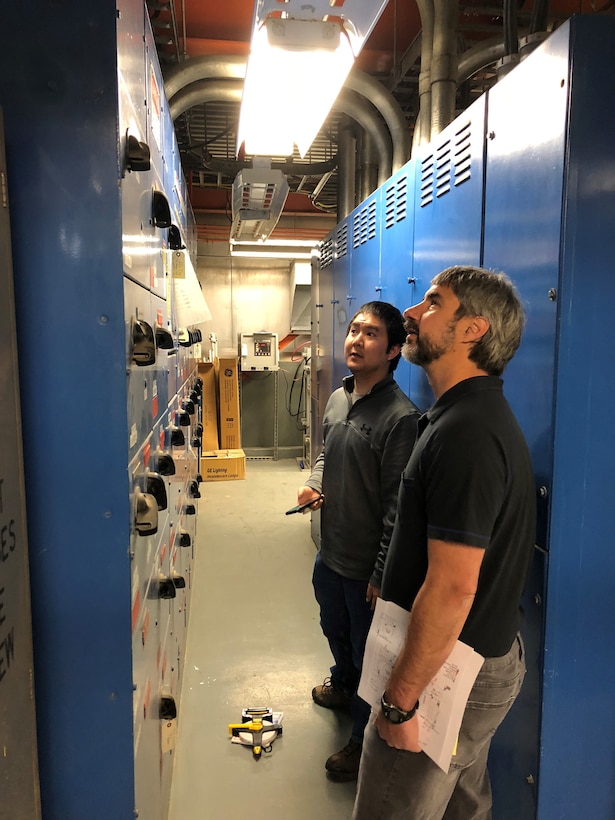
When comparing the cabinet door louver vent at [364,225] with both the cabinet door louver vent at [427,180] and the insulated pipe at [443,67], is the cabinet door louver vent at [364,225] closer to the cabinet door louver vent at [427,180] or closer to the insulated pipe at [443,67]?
the insulated pipe at [443,67]

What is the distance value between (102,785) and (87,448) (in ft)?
2.41

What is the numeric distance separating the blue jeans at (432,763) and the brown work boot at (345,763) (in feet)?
2.85

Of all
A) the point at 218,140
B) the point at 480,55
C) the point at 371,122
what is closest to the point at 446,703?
the point at 480,55

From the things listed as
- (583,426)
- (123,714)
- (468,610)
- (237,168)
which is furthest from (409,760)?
(237,168)

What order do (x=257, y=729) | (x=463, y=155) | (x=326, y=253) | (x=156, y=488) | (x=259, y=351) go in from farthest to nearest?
(x=259, y=351) < (x=326, y=253) < (x=257, y=729) < (x=463, y=155) < (x=156, y=488)

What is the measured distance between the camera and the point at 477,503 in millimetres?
1019

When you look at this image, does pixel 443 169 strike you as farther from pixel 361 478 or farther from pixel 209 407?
pixel 209 407

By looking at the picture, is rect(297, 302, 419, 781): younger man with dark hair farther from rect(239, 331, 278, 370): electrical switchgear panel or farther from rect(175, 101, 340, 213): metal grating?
rect(239, 331, 278, 370): electrical switchgear panel

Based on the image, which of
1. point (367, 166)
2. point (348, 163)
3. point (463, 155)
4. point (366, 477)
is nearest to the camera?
point (463, 155)

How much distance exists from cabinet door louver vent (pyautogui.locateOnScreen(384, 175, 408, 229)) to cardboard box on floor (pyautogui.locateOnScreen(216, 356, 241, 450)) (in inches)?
161

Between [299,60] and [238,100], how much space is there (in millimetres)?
1985

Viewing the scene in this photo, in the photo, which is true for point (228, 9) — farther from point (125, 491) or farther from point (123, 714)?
point (123, 714)

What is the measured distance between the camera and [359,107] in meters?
3.29

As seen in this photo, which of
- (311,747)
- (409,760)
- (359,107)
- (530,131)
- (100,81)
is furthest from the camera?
(359,107)
